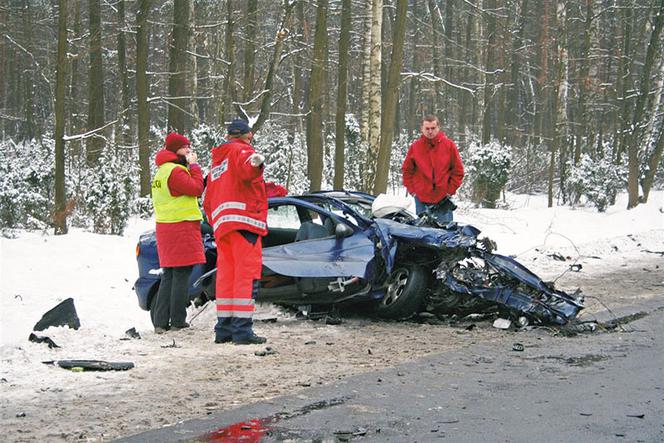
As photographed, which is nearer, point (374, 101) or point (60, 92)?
point (60, 92)

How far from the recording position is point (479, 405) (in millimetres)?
5426

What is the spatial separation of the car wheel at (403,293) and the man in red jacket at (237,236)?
1583 millimetres

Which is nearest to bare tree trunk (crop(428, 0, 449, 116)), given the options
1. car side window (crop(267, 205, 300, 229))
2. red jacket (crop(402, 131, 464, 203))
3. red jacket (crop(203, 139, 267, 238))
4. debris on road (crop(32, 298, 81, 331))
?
red jacket (crop(402, 131, 464, 203))

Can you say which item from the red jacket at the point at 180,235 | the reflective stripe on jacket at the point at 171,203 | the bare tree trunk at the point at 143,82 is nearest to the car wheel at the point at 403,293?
the red jacket at the point at 180,235

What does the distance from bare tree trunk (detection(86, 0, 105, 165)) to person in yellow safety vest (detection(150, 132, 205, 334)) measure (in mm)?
12458

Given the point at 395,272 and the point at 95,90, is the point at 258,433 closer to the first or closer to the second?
the point at 395,272

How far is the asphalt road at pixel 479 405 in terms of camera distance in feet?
15.7

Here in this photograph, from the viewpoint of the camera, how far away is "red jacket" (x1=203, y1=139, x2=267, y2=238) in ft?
25.5

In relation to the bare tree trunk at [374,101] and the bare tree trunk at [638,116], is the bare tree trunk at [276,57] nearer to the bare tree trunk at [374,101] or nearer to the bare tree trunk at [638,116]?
the bare tree trunk at [374,101]

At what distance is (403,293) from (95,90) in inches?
683

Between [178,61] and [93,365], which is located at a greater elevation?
[178,61]

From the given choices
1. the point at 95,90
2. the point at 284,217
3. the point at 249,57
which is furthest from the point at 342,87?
the point at 284,217

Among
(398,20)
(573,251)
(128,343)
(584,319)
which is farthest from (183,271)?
(398,20)

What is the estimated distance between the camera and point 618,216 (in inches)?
822
